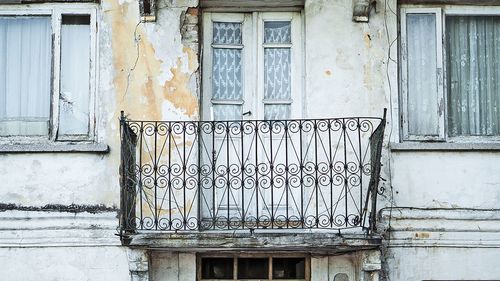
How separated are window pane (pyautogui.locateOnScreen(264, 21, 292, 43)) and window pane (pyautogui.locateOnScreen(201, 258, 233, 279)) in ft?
8.90

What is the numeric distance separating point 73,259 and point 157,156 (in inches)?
60.0

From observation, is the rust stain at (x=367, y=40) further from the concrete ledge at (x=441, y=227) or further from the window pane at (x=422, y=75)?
the concrete ledge at (x=441, y=227)

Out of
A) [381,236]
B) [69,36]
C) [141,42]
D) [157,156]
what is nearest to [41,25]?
[69,36]

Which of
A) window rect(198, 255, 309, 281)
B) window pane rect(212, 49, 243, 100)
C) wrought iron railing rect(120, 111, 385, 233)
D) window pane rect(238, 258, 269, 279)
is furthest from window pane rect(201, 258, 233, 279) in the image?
window pane rect(212, 49, 243, 100)

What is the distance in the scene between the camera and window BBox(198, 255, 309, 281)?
40.3 feet

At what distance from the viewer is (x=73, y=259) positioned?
476 inches

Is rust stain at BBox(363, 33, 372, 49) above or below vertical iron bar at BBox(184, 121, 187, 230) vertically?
above

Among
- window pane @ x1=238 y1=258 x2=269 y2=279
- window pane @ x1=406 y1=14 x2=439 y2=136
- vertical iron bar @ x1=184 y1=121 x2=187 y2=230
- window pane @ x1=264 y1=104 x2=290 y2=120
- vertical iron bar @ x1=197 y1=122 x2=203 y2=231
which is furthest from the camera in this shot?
window pane @ x1=264 y1=104 x2=290 y2=120

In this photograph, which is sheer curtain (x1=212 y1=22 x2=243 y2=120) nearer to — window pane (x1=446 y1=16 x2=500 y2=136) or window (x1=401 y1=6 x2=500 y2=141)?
window (x1=401 y1=6 x2=500 y2=141)

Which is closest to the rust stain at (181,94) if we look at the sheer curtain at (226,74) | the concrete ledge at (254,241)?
the sheer curtain at (226,74)

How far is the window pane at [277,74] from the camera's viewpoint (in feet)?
41.7

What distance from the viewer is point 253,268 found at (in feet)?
40.5

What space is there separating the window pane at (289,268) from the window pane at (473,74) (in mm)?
2407

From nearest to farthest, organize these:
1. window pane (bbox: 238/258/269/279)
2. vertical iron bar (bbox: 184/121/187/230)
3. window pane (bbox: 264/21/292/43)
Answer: vertical iron bar (bbox: 184/121/187/230), window pane (bbox: 238/258/269/279), window pane (bbox: 264/21/292/43)
